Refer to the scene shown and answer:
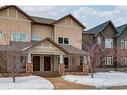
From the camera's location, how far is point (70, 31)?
25391mm

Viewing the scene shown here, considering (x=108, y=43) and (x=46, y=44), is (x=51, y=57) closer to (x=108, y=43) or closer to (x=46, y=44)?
(x=46, y=44)

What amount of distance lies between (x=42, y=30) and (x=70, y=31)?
2.87 metres

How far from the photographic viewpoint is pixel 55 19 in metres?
26.2

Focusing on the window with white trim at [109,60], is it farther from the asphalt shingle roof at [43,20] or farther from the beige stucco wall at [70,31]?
the asphalt shingle roof at [43,20]

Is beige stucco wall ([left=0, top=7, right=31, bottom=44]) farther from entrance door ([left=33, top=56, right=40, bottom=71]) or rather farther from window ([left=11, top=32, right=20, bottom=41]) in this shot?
entrance door ([left=33, top=56, right=40, bottom=71])

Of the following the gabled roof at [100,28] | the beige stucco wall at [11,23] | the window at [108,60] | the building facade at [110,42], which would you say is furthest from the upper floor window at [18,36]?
the window at [108,60]

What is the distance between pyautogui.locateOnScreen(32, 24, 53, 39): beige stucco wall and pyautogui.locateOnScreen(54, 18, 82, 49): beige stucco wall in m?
0.61

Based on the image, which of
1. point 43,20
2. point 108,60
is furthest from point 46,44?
point 108,60

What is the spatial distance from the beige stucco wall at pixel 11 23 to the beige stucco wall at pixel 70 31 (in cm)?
324

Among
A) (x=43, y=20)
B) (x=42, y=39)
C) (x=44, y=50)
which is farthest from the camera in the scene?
(x=43, y=20)

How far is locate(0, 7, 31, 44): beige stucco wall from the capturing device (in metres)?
21.8

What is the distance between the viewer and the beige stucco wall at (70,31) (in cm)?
2477

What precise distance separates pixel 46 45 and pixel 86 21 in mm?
5989
